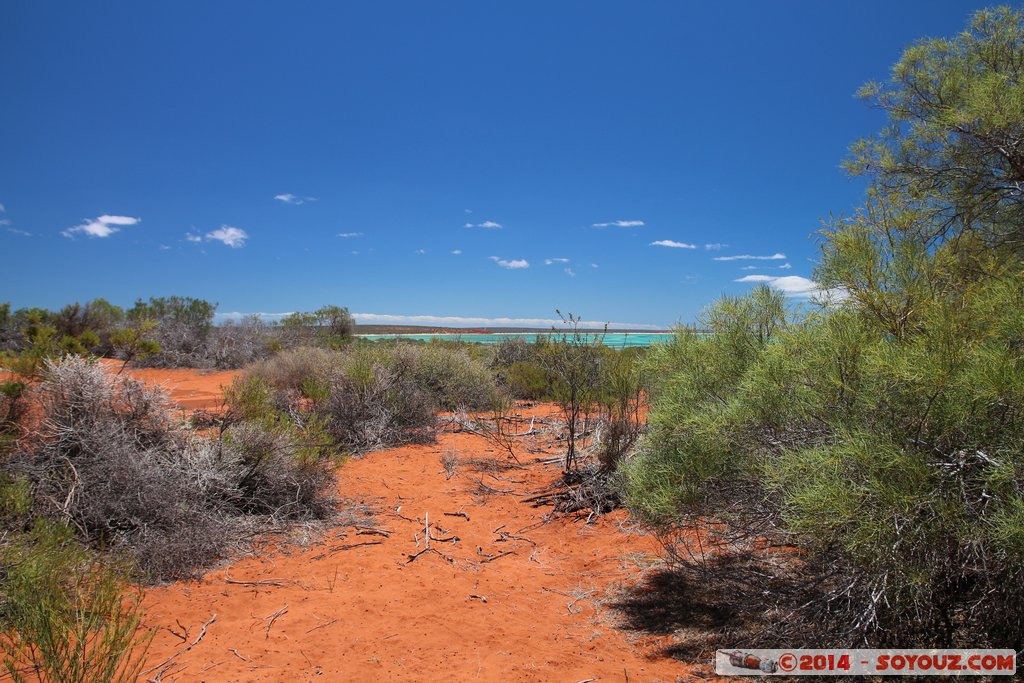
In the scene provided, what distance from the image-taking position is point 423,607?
436 cm

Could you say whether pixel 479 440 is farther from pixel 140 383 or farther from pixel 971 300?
pixel 971 300

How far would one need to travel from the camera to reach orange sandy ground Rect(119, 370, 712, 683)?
11.2ft

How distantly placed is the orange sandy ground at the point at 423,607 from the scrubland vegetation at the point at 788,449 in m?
0.44

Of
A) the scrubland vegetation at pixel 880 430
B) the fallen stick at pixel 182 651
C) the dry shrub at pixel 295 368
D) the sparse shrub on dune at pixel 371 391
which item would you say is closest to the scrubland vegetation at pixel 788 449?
the scrubland vegetation at pixel 880 430

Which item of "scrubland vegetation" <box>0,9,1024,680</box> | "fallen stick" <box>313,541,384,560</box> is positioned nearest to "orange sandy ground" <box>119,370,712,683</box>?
"fallen stick" <box>313,541,384,560</box>

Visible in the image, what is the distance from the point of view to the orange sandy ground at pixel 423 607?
11.2 feet

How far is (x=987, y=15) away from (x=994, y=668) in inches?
235

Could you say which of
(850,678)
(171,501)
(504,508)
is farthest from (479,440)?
(850,678)

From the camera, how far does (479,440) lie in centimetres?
1005

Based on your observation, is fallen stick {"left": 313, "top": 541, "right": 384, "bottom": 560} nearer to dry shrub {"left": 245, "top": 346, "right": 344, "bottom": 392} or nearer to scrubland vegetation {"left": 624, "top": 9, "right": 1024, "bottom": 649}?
scrubland vegetation {"left": 624, "top": 9, "right": 1024, "bottom": 649}

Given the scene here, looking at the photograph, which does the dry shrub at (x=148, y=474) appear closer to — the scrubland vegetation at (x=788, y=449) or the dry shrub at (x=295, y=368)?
the scrubland vegetation at (x=788, y=449)

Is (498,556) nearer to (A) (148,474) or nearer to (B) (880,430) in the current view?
(A) (148,474)

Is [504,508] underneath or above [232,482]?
underneath

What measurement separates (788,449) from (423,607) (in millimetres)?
3023
